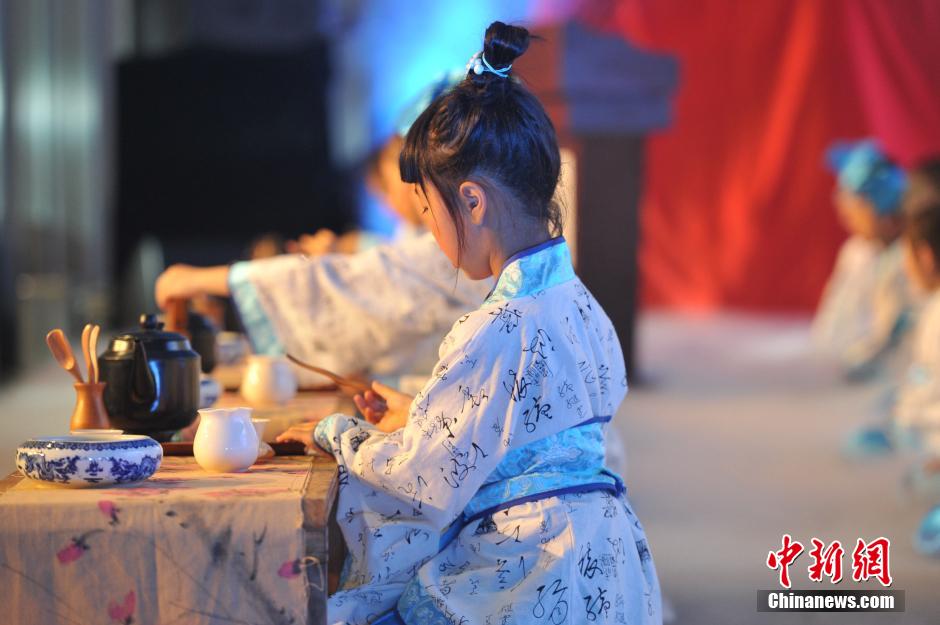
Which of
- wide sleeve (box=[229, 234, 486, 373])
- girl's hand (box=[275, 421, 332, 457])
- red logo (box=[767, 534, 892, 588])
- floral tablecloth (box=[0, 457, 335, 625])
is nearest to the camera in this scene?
floral tablecloth (box=[0, 457, 335, 625])

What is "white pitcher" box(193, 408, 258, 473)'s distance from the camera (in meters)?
1.45

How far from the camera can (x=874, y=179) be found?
5.66 meters

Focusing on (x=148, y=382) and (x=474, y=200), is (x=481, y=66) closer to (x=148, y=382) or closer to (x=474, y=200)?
(x=474, y=200)

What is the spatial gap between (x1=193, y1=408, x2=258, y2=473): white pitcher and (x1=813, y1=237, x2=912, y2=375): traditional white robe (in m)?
4.36

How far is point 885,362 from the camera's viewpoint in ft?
18.5

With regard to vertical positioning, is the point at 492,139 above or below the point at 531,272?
above

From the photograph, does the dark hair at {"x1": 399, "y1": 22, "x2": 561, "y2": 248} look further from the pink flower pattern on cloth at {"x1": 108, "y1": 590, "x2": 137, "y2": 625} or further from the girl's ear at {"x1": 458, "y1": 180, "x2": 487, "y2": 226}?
the pink flower pattern on cloth at {"x1": 108, "y1": 590, "x2": 137, "y2": 625}

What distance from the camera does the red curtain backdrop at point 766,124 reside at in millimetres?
7762

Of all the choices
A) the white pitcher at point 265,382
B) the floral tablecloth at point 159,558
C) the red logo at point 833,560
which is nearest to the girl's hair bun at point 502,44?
the floral tablecloth at point 159,558

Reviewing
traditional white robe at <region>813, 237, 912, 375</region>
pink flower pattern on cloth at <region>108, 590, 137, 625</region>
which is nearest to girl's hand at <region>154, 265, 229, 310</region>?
pink flower pattern on cloth at <region>108, 590, 137, 625</region>

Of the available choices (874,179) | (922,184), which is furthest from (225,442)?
(874,179)

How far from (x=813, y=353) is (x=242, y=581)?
5755mm

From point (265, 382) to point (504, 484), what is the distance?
67cm

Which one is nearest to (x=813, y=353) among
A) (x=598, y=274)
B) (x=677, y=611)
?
(x=598, y=274)
